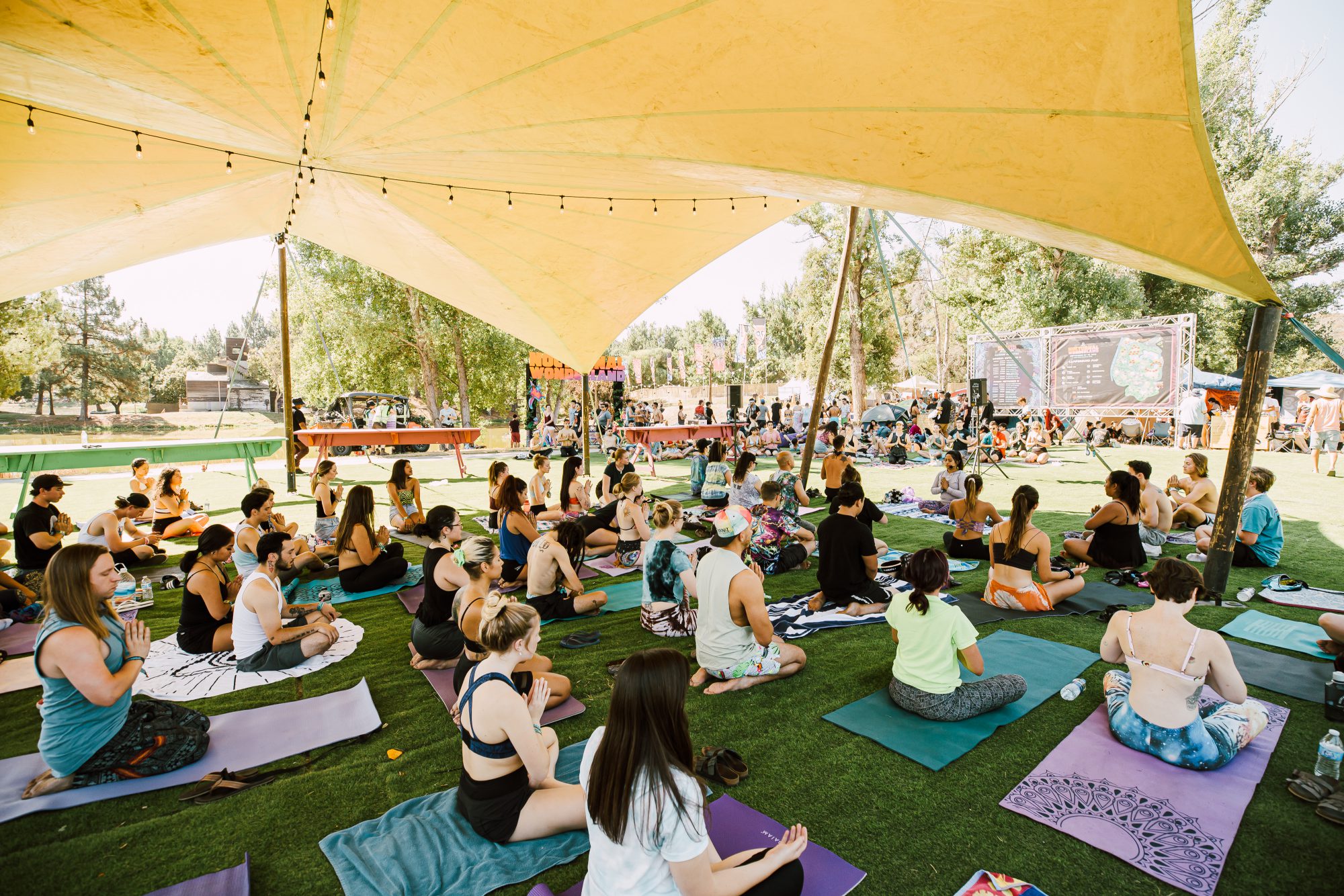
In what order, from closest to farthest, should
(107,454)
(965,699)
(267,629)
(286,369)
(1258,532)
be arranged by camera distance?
(965,699) → (267,629) → (1258,532) → (107,454) → (286,369)

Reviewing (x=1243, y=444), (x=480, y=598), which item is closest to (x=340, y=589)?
(x=480, y=598)

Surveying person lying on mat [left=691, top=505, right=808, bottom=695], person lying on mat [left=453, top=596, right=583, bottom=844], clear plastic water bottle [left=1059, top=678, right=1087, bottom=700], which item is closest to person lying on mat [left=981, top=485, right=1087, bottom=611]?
clear plastic water bottle [left=1059, top=678, right=1087, bottom=700]

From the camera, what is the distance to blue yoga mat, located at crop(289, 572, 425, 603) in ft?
21.2

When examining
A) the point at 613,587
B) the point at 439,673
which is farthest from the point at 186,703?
the point at 613,587

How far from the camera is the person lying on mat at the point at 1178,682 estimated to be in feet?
10.2

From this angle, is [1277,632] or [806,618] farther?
[806,618]

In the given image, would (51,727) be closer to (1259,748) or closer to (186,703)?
(186,703)

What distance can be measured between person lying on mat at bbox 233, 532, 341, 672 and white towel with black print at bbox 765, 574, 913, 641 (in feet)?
11.9

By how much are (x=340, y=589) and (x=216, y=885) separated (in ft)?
15.0

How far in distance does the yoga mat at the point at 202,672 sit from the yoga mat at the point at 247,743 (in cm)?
51

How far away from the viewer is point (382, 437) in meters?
12.8

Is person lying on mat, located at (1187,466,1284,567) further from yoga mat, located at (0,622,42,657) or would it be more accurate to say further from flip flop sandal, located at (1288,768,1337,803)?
yoga mat, located at (0,622,42,657)

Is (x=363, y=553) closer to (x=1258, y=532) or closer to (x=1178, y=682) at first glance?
(x=1178, y=682)

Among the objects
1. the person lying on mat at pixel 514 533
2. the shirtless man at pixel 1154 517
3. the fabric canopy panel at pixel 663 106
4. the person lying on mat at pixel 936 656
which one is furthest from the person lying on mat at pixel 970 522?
the person lying on mat at pixel 514 533
